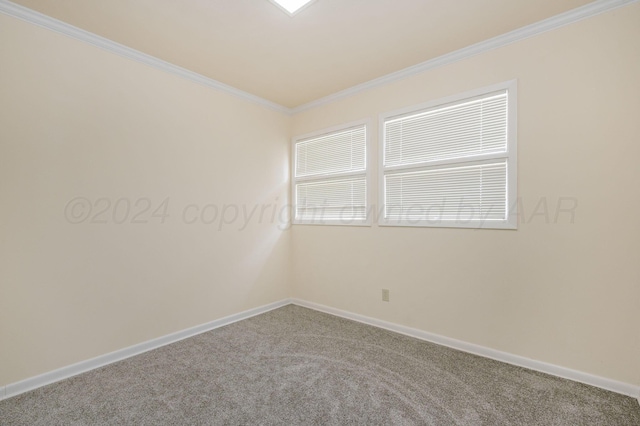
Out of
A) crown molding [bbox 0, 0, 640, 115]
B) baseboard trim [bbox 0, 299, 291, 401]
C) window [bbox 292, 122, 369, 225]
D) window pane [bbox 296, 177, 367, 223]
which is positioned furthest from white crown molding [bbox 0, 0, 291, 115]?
baseboard trim [bbox 0, 299, 291, 401]

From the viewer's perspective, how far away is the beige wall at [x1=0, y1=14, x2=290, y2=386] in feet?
6.54

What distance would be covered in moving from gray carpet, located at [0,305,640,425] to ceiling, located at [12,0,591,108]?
2692 millimetres

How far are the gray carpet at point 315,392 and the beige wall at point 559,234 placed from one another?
313 mm

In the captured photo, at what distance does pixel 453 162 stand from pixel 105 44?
3.17 metres

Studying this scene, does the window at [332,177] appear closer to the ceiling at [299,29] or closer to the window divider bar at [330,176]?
the window divider bar at [330,176]

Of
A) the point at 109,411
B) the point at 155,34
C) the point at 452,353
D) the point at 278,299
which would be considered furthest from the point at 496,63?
the point at 109,411

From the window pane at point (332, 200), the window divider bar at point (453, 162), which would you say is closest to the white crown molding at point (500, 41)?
the window divider bar at point (453, 162)

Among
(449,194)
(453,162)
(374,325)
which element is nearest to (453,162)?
(453,162)

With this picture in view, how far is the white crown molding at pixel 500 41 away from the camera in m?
1.99

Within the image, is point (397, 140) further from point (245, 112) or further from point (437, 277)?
point (245, 112)

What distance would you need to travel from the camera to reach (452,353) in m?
2.50

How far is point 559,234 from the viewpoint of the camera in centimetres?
216

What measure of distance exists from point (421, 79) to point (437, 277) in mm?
1959

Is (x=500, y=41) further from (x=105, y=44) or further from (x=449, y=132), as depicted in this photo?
(x=105, y=44)
